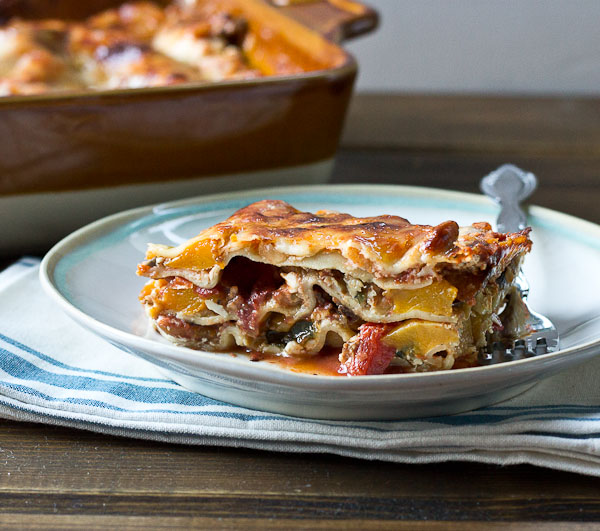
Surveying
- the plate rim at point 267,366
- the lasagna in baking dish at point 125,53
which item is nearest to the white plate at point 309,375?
the plate rim at point 267,366

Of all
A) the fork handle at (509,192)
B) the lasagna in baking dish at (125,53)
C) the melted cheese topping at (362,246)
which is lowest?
the lasagna in baking dish at (125,53)

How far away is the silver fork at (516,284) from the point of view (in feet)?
3.81

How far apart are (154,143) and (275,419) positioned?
0.80 meters

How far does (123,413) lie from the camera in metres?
1.11

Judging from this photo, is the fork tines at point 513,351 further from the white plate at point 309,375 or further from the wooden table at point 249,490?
the wooden table at point 249,490

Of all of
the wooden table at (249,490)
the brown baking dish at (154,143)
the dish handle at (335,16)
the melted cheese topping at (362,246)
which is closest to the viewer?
the wooden table at (249,490)

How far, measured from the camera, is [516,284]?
1.32 m

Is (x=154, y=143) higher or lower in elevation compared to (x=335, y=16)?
lower

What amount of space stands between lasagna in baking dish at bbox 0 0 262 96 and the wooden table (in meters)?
1.16

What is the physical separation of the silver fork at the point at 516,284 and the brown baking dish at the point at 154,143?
0.40 metres

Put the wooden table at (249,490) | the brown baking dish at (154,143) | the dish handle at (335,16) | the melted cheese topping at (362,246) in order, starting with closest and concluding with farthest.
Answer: the wooden table at (249,490), the melted cheese topping at (362,246), the brown baking dish at (154,143), the dish handle at (335,16)

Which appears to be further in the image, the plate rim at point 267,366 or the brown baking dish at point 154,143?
the brown baking dish at point 154,143

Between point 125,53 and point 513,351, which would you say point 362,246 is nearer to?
point 513,351

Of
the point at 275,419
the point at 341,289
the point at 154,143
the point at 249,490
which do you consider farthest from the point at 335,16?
the point at 249,490
